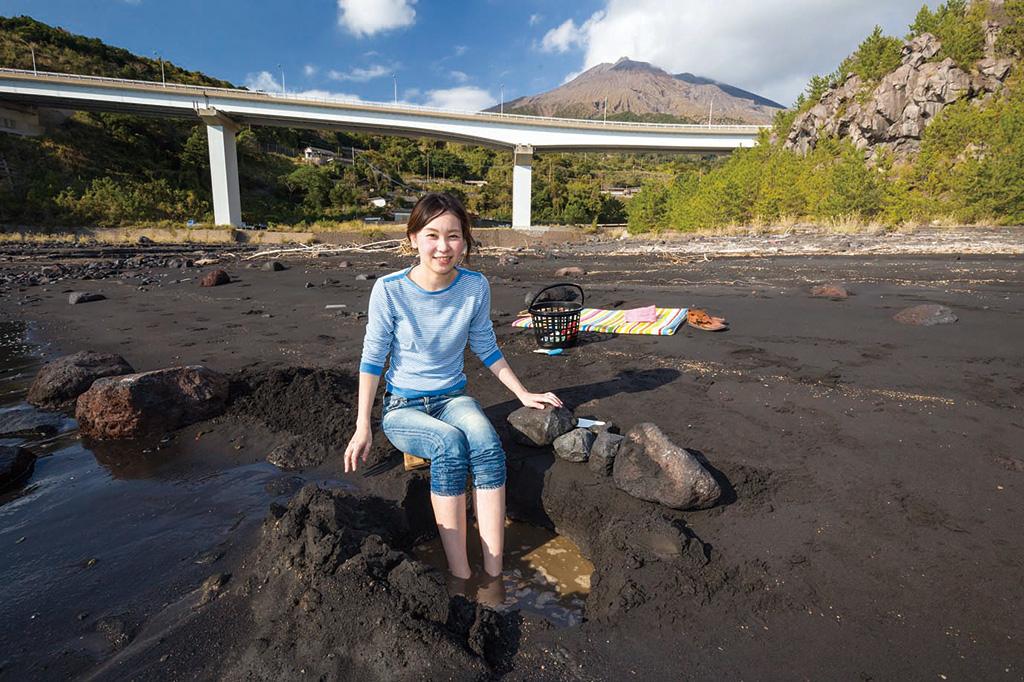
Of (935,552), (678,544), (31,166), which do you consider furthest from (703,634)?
(31,166)

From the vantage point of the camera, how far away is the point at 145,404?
3779mm

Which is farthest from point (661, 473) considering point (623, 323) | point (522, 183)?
point (522, 183)

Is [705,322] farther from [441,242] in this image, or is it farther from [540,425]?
[441,242]

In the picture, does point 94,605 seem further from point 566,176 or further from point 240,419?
point 566,176

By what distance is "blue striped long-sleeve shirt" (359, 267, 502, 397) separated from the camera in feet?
9.15

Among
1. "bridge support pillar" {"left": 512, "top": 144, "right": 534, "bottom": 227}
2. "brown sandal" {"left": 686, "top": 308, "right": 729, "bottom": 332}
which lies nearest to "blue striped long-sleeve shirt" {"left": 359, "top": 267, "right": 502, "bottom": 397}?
"brown sandal" {"left": 686, "top": 308, "right": 729, "bottom": 332}

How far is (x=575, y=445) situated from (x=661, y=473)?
63cm

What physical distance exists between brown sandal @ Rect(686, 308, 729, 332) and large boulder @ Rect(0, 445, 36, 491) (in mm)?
6579

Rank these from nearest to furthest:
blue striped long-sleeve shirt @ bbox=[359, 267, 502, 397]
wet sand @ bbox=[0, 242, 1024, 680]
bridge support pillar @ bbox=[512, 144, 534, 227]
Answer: wet sand @ bbox=[0, 242, 1024, 680] → blue striped long-sleeve shirt @ bbox=[359, 267, 502, 397] → bridge support pillar @ bbox=[512, 144, 534, 227]

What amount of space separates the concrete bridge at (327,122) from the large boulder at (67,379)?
128 feet

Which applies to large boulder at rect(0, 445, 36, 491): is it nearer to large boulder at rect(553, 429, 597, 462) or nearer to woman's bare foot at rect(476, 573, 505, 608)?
woman's bare foot at rect(476, 573, 505, 608)

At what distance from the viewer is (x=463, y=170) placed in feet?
251

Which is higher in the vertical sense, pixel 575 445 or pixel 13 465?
pixel 575 445

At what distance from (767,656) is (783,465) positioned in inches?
58.3
